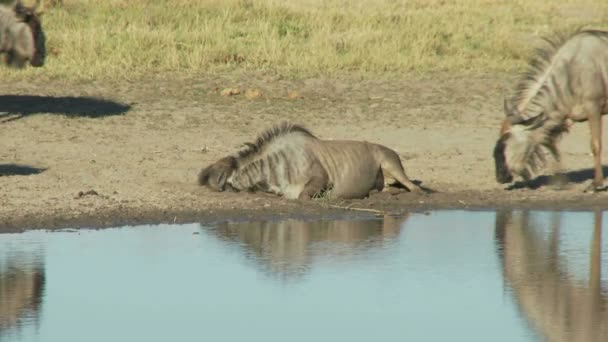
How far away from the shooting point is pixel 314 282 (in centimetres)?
803

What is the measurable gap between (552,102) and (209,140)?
3.95 m

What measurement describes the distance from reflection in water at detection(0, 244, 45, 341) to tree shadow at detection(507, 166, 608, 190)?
502 centimetres

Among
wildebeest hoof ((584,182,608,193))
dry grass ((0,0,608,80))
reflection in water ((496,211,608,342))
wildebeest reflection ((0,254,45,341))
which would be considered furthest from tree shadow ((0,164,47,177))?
wildebeest hoof ((584,182,608,193))

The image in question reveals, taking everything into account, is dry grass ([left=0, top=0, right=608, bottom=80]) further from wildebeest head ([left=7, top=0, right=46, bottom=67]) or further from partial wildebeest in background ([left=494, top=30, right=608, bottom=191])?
partial wildebeest in background ([left=494, top=30, right=608, bottom=191])

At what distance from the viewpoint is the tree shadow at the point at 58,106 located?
14.5m

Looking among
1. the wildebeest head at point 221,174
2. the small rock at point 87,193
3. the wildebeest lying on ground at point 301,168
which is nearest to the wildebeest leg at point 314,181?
the wildebeest lying on ground at point 301,168

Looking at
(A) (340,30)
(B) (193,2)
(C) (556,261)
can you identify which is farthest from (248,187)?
(B) (193,2)

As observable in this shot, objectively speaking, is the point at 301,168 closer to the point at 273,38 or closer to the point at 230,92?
the point at 230,92

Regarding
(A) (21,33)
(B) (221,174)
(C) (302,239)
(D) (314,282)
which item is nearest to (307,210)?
(B) (221,174)

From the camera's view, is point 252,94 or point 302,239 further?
point 252,94

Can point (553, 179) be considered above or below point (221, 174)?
below

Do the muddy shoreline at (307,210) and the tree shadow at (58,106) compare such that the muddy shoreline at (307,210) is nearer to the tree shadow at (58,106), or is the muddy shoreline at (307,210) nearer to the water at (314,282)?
the water at (314,282)

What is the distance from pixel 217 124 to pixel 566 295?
7179mm

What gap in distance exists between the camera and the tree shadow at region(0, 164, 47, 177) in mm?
11699
